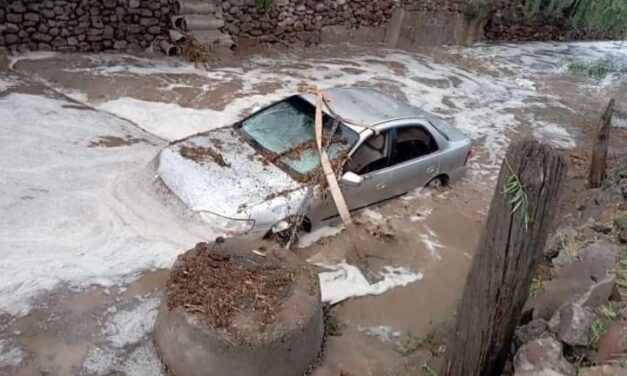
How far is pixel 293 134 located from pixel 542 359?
3.97 metres

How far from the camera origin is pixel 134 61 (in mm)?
12344

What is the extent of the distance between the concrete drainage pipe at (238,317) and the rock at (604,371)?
80.7 inches

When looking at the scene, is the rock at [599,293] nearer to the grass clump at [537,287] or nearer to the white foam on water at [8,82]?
the grass clump at [537,287]

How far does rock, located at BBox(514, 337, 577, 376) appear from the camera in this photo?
356 centimetres

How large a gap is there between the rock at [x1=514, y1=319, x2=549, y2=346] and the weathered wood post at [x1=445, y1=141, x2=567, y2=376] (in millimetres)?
214

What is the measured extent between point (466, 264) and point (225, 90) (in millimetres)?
6658

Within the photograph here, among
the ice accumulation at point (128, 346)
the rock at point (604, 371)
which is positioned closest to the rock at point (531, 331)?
the rock at point (604, 371)

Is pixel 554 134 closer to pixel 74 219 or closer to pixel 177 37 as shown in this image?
pixel 177 37

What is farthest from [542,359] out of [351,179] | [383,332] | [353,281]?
[351,179]

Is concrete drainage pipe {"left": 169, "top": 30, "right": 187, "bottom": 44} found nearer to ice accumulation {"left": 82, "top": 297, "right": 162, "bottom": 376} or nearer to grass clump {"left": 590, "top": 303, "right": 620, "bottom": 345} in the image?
ice accumulation {"left": 82, "top": 297, "right": 162, "bottom": 376}

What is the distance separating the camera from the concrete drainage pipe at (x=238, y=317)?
14.1 ft

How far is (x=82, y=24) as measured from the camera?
12.0m

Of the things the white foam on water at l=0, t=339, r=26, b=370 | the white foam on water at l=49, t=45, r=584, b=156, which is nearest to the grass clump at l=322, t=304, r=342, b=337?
the white foam on water at l=0, t=339, r=26, b=370

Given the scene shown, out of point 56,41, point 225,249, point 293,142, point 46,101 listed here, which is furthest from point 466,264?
point 56,41
